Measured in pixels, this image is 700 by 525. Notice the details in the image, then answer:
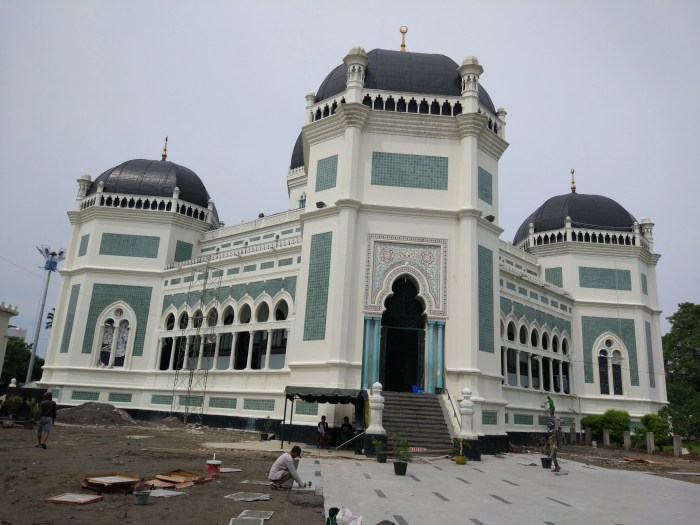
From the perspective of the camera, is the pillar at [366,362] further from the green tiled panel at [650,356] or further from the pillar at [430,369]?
the green tiled panel at [650,356]

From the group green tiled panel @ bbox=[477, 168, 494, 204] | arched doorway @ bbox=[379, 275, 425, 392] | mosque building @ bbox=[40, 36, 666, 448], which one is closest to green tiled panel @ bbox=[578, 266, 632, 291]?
mosque building @ bbox=[40, 36, 666, 448]

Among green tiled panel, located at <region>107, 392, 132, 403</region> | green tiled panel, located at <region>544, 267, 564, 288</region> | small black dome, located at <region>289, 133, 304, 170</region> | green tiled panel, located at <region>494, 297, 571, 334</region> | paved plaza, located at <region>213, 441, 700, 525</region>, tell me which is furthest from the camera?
small black dome, located at <region>289, 133, 304, 170</region>

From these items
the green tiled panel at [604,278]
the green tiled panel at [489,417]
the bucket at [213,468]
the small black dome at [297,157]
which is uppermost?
the small black dome at [297,157]

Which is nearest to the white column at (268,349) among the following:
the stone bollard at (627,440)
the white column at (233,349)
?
the white column at (233,349)

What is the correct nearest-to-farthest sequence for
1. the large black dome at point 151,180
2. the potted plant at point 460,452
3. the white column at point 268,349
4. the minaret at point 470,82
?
the potted plant at point 460,452 < the minaret at point 470,82 < the white column at point 268,349 < the large black dome at point 151,180

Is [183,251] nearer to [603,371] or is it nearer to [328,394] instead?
[328,394]

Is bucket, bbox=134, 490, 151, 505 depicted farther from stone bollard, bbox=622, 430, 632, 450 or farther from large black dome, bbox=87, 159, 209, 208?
large black dome, bbox=87, 159, 209, 208

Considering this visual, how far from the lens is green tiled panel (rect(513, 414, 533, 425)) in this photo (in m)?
24.8

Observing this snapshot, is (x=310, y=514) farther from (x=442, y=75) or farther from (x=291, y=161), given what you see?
(x=291, y=161)

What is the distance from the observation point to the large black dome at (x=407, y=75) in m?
21.3

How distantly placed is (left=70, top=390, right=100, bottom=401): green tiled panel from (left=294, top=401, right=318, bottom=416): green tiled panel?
1421 cm

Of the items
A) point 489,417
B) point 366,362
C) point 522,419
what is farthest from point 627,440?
point 366,362

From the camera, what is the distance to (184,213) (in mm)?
31125

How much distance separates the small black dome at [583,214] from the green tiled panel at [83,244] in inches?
1027
